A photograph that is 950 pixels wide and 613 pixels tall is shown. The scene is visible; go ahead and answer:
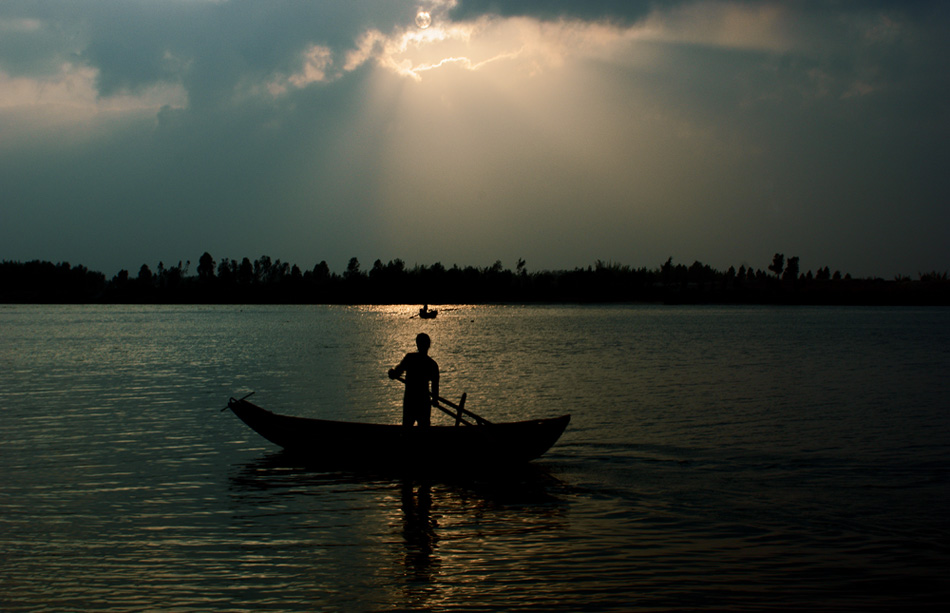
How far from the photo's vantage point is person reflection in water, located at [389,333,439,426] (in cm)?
1470

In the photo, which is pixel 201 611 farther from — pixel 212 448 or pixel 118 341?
pixel 118 341

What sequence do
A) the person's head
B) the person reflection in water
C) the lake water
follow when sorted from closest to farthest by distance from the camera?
1. the lake water
2. the person's head
3. the person reflection in water

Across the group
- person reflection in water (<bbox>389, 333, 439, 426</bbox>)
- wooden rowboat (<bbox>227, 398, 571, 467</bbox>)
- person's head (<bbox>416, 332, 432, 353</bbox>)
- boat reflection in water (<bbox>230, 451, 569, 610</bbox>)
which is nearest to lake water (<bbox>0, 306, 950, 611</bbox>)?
boat reflection in water (<bbox>230, 451, 569, 610</bbox>)

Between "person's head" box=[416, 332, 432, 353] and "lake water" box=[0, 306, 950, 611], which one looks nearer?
"lake water" box=[0, 306, 950, 611]

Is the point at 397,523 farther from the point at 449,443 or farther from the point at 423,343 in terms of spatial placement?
the point at 423,343

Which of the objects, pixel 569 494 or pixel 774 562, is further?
pixel 569 494

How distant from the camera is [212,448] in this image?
18.2 metres

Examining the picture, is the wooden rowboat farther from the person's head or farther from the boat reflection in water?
the person's head

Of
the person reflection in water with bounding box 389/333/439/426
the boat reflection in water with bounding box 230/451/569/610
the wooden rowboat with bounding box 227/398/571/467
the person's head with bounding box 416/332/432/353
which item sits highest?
the person's head with bounding box 416/332/432/353

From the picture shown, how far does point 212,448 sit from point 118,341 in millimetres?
54877

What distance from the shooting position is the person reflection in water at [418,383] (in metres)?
14.7

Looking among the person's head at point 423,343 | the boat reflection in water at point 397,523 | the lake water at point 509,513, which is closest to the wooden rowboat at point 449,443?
the boat reflection in water at point 397,523

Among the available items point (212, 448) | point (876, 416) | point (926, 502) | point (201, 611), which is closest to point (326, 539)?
point (201, 611)

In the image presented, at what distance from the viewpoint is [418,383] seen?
14.7 m
